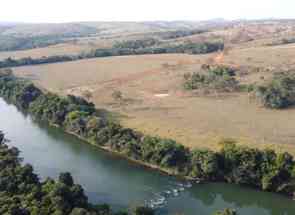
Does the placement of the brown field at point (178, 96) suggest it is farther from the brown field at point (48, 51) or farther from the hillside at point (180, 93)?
the brown field at point (48, 51)

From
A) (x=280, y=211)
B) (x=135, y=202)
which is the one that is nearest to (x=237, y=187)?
(x=280, y=211)

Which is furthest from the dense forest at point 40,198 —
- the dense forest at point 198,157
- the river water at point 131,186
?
the dense forest at point 198,157

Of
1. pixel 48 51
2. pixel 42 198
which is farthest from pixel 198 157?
pixel 48 51

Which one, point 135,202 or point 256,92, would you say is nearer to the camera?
point 135,202

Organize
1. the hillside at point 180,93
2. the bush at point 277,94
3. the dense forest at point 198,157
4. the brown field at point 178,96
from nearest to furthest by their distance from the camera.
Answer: the dense forest at point 198,157 → the brown field at point 178,96 → the hillside at point 180,93 → the bush at point 277,94

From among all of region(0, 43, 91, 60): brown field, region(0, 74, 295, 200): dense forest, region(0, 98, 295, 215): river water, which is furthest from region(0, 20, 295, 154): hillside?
region(0, 98, 295, 215): river water

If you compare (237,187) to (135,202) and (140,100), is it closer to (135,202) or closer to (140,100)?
(135,202)

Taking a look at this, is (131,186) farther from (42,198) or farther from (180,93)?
(180,93)
